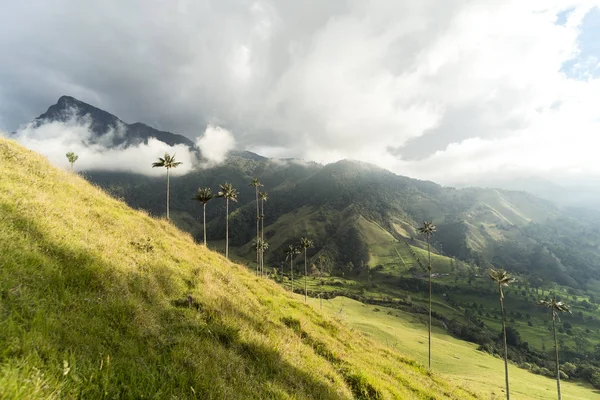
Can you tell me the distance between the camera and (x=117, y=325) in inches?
257

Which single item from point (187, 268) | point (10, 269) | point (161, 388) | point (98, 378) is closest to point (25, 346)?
point (98, 378)

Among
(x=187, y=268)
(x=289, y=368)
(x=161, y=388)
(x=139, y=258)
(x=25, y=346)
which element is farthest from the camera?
(x=187, y=268)

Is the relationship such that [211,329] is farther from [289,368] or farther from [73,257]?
[73,257]

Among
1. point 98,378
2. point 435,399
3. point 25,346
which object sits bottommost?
point 435,399

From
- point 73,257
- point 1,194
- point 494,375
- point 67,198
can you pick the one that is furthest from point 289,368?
point 494,375

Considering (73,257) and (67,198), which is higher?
(67,198)

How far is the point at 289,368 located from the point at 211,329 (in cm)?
270

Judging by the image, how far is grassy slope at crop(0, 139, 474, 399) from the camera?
4.62 metres

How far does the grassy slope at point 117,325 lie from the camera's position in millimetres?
4617

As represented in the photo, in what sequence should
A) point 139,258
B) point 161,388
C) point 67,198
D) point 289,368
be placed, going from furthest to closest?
1. point 67,198
2. point 139,258
3. point 289,368
4. point 161,388

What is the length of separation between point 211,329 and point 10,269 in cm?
516

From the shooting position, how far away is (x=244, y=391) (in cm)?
647

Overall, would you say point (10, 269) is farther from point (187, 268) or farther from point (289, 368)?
point (187, 268)

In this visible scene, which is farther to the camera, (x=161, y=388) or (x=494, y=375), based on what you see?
(x=494, y=375)
